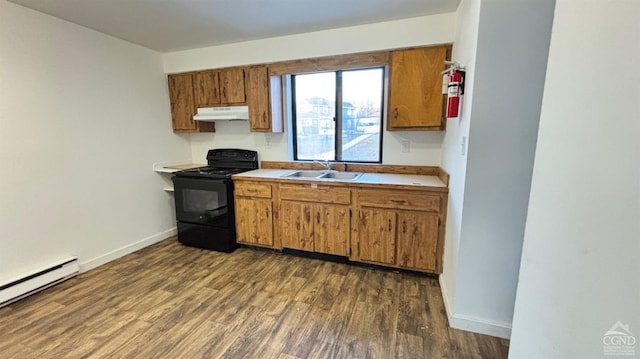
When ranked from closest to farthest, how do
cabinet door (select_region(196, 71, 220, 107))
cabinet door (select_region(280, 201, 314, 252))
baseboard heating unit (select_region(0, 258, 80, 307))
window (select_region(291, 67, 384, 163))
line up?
baseboard heating unit (select_region(0, 258, 80, 307)) < cabinet door (select_region(280, 201, 314, 252)) < window (select_region(291, 67, 384, 163)) < cabinet door (select_region(196, 71, 220, 107))

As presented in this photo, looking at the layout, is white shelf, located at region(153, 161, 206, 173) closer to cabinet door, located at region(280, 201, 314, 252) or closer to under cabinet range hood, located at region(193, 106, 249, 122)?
under cabinet range hood, located at region(193, 106, 249, 122)

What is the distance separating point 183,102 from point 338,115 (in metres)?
2.00

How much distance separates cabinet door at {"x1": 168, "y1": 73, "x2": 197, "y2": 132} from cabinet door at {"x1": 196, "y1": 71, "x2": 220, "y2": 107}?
10 cm

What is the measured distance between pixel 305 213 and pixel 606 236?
240 cm

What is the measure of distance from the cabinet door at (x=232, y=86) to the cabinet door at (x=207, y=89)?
0.07 meters

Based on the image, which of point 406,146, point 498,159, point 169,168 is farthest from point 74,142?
point 498,159

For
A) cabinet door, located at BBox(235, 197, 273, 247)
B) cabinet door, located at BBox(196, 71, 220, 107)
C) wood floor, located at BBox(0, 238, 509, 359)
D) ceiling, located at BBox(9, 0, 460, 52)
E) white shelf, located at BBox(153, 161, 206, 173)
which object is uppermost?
ceiling, located at BBox(9, 0, 460, 52)

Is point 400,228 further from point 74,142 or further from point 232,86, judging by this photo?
point 74,142

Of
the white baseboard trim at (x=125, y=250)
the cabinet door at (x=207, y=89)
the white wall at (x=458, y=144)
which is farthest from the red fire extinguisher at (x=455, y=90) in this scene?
the white baseboard trim at (x=125, y=250)

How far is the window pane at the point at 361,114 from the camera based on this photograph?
306 cm

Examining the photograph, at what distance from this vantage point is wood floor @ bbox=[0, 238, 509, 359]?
5.71ft

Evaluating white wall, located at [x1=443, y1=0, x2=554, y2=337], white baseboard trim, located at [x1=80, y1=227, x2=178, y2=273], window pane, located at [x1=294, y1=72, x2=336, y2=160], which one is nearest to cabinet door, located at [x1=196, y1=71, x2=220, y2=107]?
window pane, located at [x1=294, y1=72, x2=336, y2=160]

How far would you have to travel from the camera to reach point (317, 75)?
3.29m

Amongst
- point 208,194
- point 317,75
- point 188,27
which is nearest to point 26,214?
point 208,194
